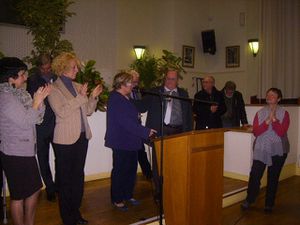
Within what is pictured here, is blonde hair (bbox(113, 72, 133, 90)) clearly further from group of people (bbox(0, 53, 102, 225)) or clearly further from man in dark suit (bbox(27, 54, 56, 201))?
man in dark suit (bbox(27, 54, 56, 201))

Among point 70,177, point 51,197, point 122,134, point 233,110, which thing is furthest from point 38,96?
→ point 233,110

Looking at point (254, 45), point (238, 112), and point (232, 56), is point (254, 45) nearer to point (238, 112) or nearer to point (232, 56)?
point (232, 56)

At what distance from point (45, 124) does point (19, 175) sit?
3.91 feet

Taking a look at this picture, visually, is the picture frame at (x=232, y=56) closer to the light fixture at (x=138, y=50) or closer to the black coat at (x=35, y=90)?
the light fixture at (x=138, y=50)

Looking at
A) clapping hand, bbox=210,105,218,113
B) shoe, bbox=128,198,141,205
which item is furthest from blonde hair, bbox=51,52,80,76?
clapping hand, bbox=210,105,218,113

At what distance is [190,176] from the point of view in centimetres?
270

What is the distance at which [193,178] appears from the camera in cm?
273

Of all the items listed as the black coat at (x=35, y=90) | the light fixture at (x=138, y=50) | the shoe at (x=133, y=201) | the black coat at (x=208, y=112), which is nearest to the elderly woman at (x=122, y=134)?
the shoe at (x=133, y=201)

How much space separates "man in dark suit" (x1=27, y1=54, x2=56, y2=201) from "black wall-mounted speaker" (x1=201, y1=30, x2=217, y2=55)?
6.24 meters

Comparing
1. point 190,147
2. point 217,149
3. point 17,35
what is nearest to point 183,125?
point 217,149

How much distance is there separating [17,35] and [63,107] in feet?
14.3

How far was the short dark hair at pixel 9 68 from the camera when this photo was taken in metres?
2.42

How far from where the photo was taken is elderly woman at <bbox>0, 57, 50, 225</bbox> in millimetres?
2361

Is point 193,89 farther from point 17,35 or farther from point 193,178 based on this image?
point 193,178
